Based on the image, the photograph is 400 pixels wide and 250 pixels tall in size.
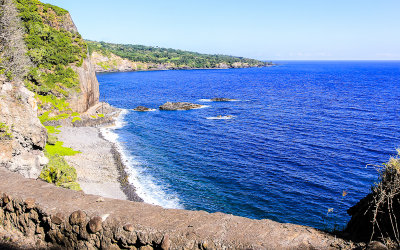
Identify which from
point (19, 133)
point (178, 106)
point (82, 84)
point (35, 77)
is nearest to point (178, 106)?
point (178, 106)

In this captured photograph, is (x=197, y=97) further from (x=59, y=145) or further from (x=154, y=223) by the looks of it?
(x=154, y=223)

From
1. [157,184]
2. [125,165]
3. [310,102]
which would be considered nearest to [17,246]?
[157,184]

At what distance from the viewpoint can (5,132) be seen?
74.5ft

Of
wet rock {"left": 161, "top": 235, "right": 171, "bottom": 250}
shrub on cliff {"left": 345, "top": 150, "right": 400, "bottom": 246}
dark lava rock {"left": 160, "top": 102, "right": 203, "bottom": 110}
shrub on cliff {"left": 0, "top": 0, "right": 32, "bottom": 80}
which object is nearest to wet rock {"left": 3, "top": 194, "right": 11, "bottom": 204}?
wet rock {"left": 161, "top": 235, "right": 171, "bottom": 250}

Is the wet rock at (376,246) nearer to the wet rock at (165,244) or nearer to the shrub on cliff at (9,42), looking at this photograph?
the wet rock at (165,244)

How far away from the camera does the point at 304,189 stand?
30.5 metres

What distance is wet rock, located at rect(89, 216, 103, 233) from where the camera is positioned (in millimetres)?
12180

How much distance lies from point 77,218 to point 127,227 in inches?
100

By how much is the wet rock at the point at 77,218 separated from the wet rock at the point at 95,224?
512 mm

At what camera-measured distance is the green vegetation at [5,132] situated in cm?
2242

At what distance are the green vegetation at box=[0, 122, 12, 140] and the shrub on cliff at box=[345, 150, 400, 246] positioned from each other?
2499 centimetres

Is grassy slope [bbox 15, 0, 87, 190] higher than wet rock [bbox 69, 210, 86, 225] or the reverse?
higher

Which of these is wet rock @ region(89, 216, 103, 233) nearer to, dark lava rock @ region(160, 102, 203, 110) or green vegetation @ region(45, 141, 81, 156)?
green vegetation @ region(45, 141, 81, 156)

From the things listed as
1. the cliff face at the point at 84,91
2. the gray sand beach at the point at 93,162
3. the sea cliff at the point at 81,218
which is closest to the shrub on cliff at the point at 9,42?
the sea cliff at the point at 81,218
